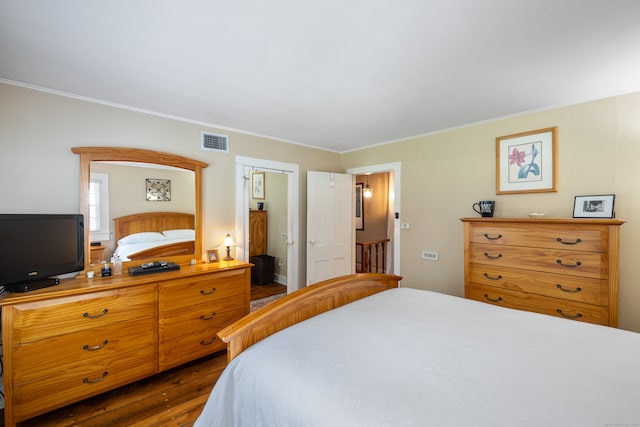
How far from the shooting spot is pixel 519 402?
34.6 inches

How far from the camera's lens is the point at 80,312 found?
193cm

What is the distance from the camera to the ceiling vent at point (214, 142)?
3064 mm

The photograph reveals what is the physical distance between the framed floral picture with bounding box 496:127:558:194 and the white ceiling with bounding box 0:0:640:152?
29 cm

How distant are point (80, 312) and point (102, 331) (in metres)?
0.21

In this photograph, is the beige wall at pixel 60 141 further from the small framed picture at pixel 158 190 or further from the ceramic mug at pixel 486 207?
the ceramic mug at pixel 486 207

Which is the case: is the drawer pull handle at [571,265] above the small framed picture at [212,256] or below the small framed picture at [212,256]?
above

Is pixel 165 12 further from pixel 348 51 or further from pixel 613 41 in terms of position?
pixel 613 41

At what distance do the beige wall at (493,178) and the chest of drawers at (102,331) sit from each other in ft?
7.89

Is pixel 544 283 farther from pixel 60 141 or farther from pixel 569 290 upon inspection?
pixel 60 141

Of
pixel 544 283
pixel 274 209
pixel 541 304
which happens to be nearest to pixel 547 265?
pixel 544 283

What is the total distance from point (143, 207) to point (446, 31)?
112 inches

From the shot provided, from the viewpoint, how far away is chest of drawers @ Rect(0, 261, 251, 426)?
1.73 meters

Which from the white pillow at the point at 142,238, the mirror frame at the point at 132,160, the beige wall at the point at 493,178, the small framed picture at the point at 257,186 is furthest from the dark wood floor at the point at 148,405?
the small framed picture at the point at 257,186

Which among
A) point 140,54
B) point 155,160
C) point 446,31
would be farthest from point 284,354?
point 155,160
